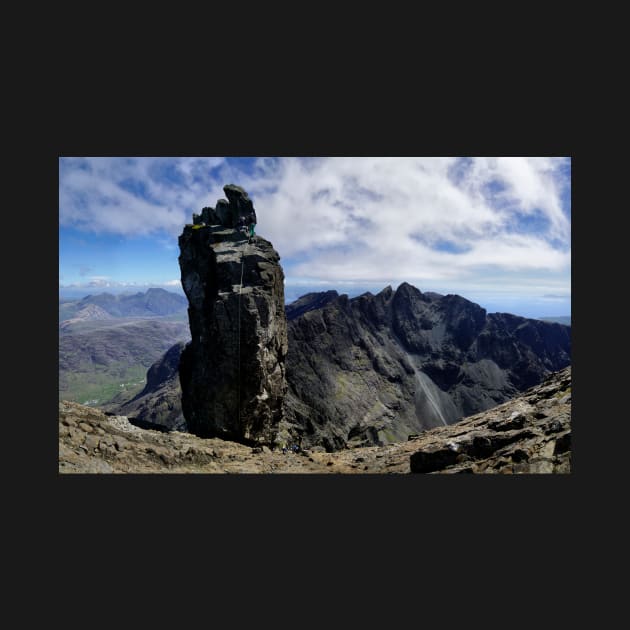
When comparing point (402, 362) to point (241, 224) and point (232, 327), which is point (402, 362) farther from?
point (232, 327)

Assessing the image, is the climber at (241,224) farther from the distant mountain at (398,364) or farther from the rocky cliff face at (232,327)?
the distant mountain at (398,364)

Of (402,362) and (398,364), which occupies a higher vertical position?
(402,362)

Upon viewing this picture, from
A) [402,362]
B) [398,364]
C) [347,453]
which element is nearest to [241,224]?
[347,453]

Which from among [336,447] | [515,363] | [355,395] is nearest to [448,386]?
[515,363]

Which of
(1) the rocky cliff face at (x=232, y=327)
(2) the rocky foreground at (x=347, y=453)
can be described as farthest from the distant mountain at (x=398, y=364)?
(2) the rocky foreground at (x=347, y=453)

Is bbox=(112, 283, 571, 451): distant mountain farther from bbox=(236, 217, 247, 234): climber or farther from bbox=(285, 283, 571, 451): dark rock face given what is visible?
bbox=(236, 217, 247, 234): climber

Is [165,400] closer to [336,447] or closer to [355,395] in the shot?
[355,395]
